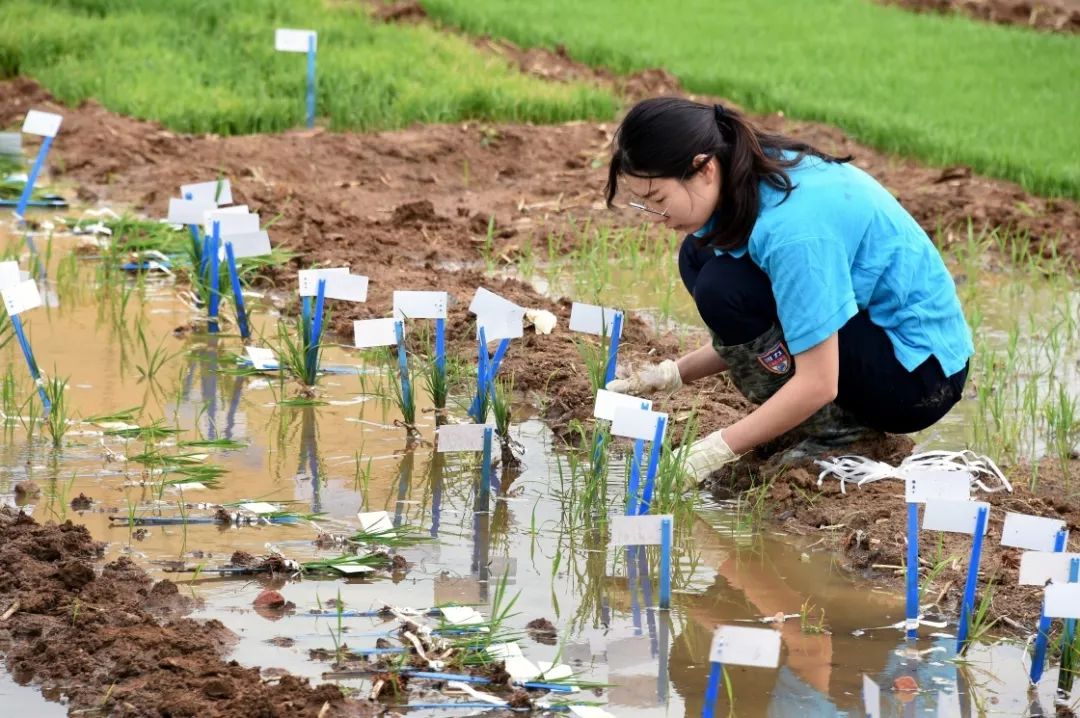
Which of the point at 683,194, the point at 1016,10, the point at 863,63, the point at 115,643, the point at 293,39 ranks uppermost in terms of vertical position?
the point at 1016,10

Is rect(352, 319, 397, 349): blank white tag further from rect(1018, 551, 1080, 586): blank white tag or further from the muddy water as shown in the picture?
rect(1018, 551, 1080, 586): blank white tag

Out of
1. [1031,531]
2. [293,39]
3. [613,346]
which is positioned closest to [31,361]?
[613,346]

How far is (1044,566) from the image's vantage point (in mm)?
2629

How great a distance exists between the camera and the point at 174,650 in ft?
8.79

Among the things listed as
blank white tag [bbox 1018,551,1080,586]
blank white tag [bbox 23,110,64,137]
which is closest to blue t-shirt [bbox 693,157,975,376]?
blank white tag [bbox 1018,551,1080,586]

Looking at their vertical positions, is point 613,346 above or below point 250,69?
below

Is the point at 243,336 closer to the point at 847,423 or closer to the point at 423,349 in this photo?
the point at 423,349

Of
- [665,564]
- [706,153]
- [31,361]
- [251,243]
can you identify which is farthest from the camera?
[251,243]

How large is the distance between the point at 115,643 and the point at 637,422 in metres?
1.13

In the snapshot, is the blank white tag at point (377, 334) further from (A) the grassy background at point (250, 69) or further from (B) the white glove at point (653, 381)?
(A) the grassy background at point (250, 69)

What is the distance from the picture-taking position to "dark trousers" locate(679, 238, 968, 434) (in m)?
3.47

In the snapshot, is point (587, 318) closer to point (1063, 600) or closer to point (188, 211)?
point (1063, 600)

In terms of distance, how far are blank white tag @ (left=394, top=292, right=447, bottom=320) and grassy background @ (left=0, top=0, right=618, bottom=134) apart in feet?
13.3

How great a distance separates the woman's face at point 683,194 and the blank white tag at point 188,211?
195 cm
